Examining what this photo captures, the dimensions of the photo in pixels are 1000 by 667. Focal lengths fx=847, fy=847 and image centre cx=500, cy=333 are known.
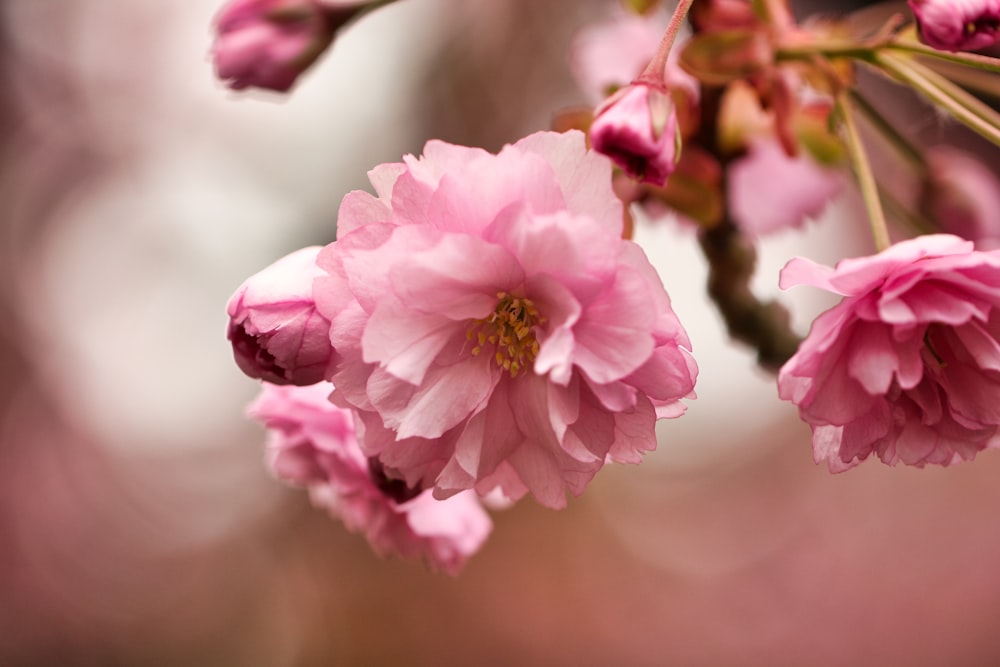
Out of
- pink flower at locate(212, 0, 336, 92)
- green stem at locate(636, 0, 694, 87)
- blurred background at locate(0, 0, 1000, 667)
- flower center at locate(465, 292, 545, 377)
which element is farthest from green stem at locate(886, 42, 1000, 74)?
blurred background at locate(0, 0, 1000, 667)

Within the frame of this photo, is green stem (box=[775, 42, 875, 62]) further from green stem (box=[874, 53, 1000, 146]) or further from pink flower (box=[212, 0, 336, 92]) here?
pink flower (box=[212, 0, 336, 92])

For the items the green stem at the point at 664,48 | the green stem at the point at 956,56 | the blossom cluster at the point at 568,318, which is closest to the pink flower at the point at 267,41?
the blossom cluster at the point at 568,318

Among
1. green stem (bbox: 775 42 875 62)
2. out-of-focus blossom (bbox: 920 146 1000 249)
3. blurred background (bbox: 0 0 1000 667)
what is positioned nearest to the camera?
green stem (bbox: 775 42 875 62)

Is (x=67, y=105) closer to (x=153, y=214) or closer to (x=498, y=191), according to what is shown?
(x=153, y=214)

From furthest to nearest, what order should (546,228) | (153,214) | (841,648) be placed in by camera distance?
1. (153,214)
2. (841,648)
3. (546,228)

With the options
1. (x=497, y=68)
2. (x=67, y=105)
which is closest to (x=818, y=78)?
(x=497, y=68)

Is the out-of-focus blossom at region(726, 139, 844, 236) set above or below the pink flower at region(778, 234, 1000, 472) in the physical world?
below

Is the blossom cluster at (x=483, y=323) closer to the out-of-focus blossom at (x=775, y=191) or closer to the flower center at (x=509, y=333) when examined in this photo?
the flower center at (x=509, y=333)

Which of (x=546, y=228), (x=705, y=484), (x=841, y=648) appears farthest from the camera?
→ (x=705, y=484)
